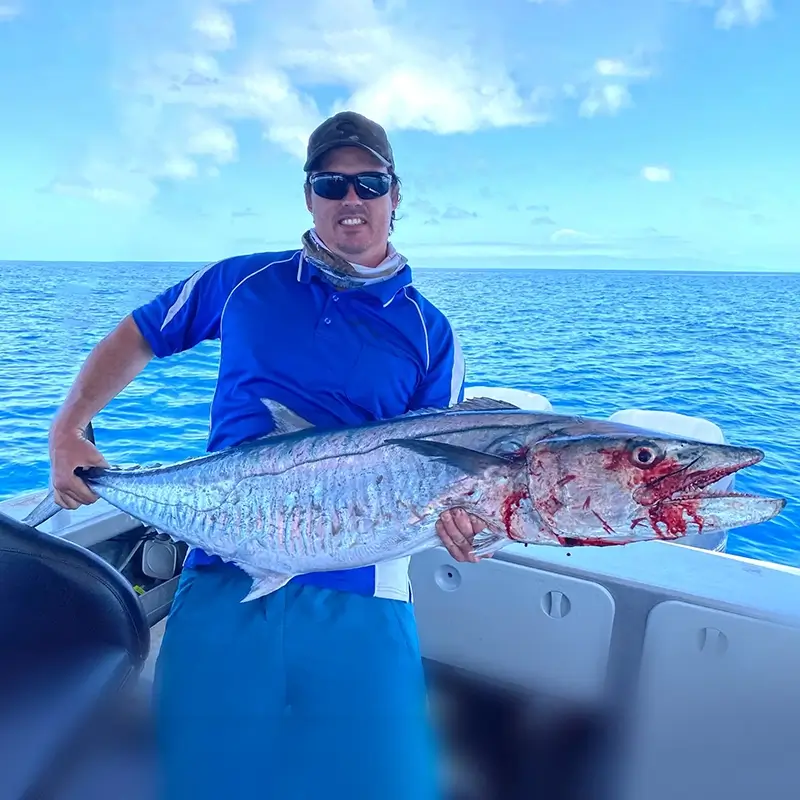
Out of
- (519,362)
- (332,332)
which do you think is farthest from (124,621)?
(519,362)

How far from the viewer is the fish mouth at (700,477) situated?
1175 millimetres

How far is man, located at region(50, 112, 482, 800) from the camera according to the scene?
1.46 meters

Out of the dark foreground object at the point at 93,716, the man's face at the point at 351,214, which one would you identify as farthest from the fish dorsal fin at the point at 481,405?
the dark foreground object at the point at 93,716

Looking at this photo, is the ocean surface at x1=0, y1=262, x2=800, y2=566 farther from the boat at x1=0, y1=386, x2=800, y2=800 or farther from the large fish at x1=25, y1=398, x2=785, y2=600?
the boat at x1=0, y1=386, x2=800, y2=800

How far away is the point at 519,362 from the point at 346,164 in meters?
11.0

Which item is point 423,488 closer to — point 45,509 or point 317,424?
point 317,424

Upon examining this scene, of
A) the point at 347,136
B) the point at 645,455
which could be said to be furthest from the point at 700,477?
the point at 347,136

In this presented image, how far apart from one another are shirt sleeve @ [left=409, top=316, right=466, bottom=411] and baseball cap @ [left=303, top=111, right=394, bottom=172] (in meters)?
0.54

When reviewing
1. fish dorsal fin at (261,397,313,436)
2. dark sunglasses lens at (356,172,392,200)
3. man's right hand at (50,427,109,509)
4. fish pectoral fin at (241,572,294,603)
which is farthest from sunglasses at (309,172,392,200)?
fish pectoral fin at (241,572,294,603)

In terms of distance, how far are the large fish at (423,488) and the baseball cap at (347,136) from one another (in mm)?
817

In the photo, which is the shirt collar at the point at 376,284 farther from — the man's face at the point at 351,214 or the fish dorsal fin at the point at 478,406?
the fish dorsal fin at the point at 478,406

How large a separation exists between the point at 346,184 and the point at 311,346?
1.66ft

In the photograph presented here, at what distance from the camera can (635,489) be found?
1.24m

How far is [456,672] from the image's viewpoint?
2273 mm
